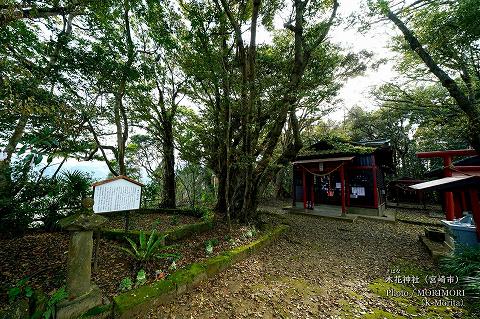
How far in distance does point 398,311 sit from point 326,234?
439 centimetres

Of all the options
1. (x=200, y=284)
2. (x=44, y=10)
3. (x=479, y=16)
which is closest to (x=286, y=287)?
(x=200, y=284)

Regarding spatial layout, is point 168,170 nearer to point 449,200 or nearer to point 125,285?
point 125,285

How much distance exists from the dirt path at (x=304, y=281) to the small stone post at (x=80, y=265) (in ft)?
3.14

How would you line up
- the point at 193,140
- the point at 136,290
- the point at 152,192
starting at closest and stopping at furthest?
the point at 136,290 → the point at 152,192 → the point at 193,140

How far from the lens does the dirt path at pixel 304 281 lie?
10.5 ft

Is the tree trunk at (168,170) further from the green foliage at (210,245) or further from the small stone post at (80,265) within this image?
the small stone post at (80,265)

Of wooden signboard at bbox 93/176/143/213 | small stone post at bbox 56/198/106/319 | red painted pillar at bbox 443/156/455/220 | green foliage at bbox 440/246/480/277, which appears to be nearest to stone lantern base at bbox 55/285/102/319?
small stone post at bbox 56/198/106/319

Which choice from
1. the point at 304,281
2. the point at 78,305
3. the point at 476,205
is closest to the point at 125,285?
the point at 78,305

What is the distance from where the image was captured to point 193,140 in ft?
32.9

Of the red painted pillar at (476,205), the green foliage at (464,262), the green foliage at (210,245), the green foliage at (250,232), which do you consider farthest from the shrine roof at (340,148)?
the green foliage at (210,245)

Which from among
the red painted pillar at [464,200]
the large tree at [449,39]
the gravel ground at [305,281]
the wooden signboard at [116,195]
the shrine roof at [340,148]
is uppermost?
the large tree at [449,39]

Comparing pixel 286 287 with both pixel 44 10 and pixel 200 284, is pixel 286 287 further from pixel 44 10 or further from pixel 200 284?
pixel 44 10

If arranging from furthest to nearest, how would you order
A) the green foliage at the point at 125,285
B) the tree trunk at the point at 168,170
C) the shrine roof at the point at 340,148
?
the tree trunk at the point at 168,170 → the shrine roof at the point at 340,148 → the green foliage at the point at 125,285

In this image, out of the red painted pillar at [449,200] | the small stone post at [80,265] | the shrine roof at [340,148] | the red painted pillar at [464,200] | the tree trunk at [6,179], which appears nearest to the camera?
the small stone post at [80,265]
